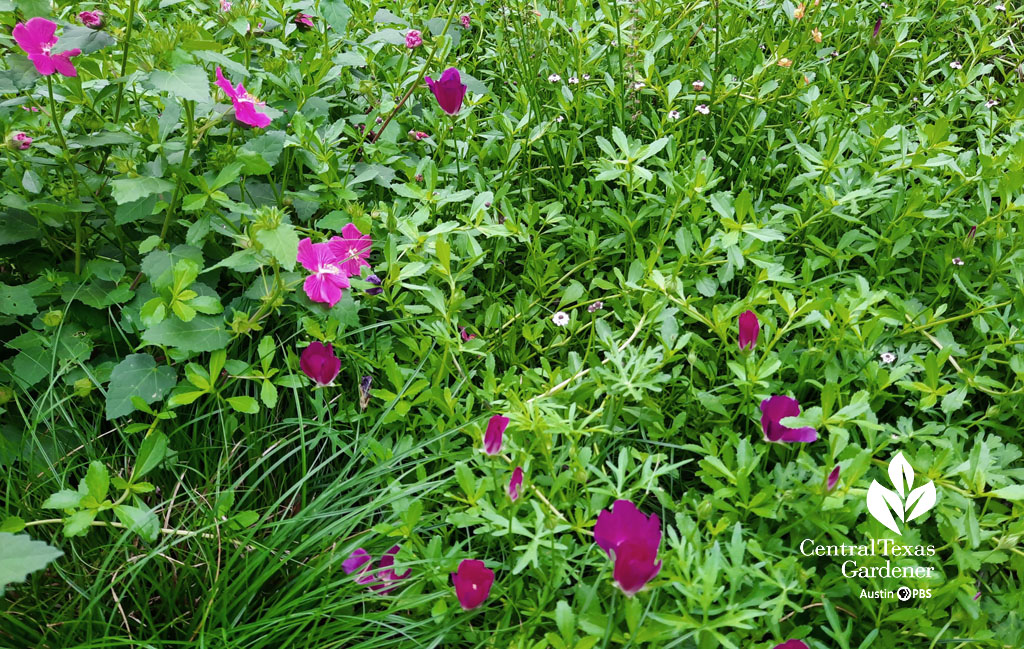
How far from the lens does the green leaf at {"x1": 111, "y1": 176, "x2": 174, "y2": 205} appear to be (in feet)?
4.41

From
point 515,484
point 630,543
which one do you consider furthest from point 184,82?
point 630,543

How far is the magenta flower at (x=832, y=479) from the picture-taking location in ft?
3.92

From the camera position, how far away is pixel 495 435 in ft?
3.91

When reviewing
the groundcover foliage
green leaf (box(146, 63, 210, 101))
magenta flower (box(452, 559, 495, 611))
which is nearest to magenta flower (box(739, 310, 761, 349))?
the groundcover foliage

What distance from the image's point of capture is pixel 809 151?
184 centimetres

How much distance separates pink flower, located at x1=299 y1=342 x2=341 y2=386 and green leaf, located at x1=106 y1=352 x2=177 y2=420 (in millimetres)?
263

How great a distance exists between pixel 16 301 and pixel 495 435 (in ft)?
3.39

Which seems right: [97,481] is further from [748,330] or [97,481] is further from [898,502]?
[898,502]

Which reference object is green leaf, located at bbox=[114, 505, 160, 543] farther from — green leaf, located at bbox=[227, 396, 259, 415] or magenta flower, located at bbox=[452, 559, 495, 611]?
magenta flower, located at bbox=[452, 559, 495, 611]

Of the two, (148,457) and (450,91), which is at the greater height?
(450,91)

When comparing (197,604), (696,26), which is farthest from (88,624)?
(696,26)

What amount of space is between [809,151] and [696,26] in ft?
3.08

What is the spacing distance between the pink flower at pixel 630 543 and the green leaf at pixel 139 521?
747 millimetres

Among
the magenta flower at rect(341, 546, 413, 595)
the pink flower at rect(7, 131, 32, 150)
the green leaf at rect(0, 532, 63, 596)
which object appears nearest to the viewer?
the green leaf at rect(0, 532, 63, 596)
